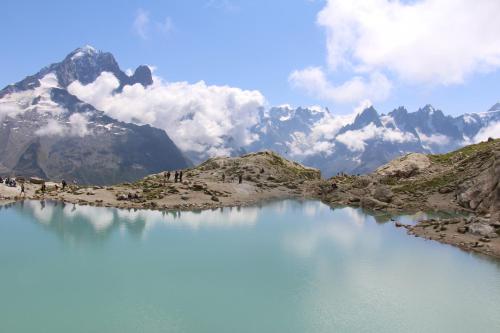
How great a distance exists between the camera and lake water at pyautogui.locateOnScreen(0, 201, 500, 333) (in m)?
37.6

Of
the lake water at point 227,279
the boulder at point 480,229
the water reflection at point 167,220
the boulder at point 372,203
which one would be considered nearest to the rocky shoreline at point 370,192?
the boulder at point 480,229

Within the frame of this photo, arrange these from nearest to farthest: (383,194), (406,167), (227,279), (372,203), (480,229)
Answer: (227,279)
(480,229)
(372,203)
(383,194)
(406,167)

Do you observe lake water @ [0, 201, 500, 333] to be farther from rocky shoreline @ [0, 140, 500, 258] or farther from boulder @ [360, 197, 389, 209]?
boulder @ [360, 197, 389, 209]

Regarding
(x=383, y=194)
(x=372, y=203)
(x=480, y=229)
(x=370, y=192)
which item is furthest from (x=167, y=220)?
(x=370, y=192)

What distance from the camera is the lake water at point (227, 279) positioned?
3759 centimetres

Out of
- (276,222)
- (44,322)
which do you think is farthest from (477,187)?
(44,322)

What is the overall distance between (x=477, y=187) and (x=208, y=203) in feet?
191

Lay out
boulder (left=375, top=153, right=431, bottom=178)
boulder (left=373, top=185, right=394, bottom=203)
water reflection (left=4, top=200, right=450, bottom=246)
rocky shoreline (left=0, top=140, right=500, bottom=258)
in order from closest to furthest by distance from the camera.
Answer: water reflection (left=4, top=200, right=450, bottom=246) < rocky shoreline (left=0, top=140, right=500, bottom=258) < boulder (left=373, top=185, right=394, bottom=203) < boulder (left=375, top=153, right=431, bottom=178)

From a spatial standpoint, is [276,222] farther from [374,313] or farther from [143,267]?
[374,313]

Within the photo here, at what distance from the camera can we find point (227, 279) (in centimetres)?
4841

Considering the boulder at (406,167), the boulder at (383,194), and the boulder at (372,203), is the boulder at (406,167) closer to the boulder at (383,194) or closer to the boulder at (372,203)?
the boulder at (383,194)

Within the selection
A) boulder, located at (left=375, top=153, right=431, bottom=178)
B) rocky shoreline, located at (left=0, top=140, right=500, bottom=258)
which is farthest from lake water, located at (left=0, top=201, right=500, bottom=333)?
boulder, located at (left=375, top=153, right=431, bottom=178)

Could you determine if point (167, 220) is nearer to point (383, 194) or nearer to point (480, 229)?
point (480, 229)

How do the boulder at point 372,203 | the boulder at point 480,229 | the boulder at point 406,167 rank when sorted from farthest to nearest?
the boulder at point 406,167
the boulder at point 372,203
the boulder at point 480,229
